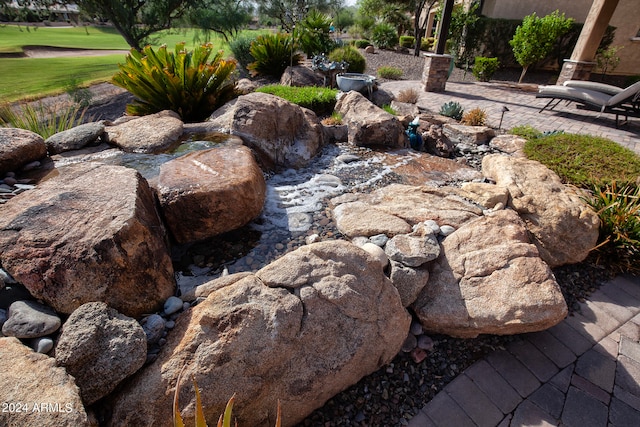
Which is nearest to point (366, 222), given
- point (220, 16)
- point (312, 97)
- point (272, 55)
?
point (312, 97)

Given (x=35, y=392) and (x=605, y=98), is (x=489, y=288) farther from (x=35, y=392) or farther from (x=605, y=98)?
(x=605, y=98)

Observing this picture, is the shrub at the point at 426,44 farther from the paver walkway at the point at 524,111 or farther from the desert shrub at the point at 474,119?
the desert shrub at the point at 474,119

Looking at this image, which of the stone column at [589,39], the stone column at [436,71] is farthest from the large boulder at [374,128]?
the stone column at [589,39]

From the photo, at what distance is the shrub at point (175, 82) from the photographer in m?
4.68

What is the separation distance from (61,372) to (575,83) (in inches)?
421

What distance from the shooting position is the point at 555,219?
2908 millimetres

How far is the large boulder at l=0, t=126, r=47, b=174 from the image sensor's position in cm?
262

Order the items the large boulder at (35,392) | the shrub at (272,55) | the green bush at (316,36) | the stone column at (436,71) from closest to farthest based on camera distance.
A: the large boulder at (35,392) → the stone column at (436,71) → the shrub at (272,55) → the green bush at (316,36)

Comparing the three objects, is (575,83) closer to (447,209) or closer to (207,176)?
(447,209)

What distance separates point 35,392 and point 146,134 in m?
3.06

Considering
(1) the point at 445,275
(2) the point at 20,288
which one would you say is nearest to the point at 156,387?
(2) the point at 20,288

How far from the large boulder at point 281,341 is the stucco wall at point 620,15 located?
1628 cm

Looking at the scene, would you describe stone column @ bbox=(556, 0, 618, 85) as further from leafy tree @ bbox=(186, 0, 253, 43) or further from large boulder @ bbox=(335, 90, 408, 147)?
leafy tree @ bbox=(186, 0, 253, 43)

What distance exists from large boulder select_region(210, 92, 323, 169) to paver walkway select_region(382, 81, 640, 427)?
3165 mm
